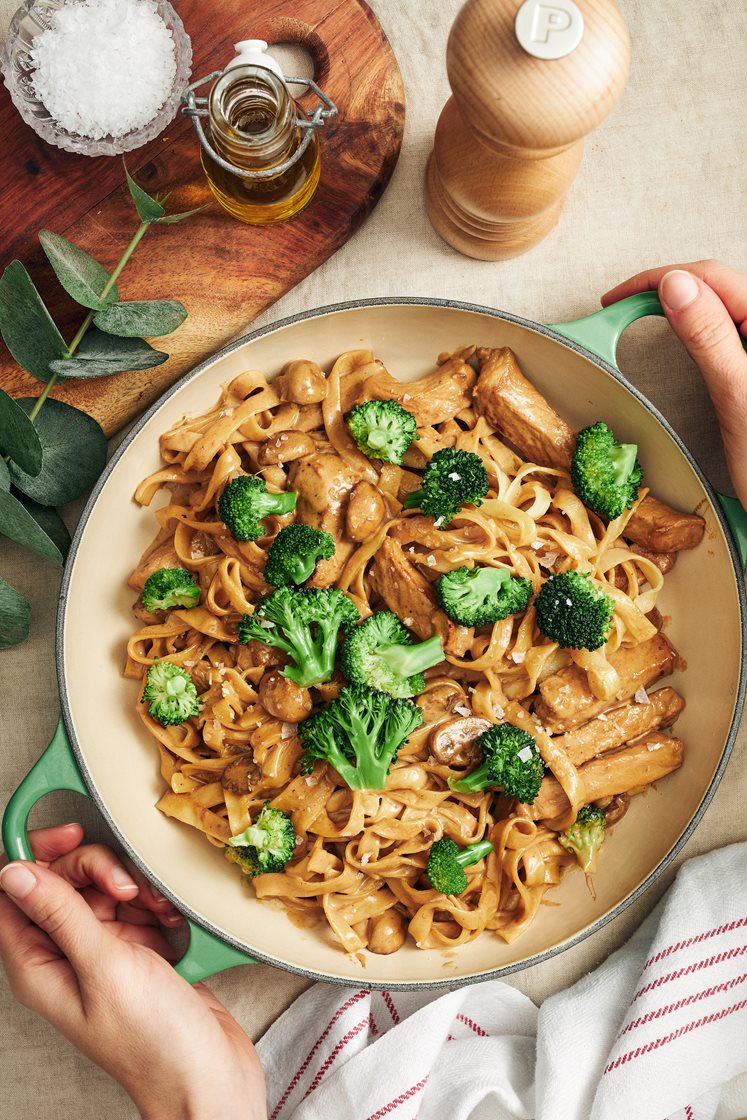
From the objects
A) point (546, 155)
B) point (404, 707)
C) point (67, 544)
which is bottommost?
point (67, 544)

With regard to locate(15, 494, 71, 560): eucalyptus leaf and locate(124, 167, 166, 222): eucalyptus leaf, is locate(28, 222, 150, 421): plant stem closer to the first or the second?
locate(124, 167, 166, 222): eucalyptus leaf

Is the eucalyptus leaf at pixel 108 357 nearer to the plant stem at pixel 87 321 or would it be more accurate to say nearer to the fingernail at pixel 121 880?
the plant stem at pixel 87 321

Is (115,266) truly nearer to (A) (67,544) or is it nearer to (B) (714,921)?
(A) (67,544)

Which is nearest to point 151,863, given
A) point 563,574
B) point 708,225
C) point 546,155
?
point 563,574

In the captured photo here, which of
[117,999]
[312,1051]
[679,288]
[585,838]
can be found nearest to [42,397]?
[117,999]

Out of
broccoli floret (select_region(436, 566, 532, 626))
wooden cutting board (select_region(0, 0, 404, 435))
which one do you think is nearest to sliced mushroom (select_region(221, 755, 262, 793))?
broccoli floret (select_region(436, 566, 532, 626))

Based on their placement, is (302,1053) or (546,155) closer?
(546,155)

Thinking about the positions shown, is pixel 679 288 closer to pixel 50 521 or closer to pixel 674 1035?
pixel 50 521
